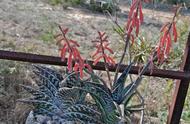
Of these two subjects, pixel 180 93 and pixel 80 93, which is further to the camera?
pixel 180 93

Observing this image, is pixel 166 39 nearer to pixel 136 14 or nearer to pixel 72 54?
pixel 136 14

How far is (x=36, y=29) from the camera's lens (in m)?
4.80

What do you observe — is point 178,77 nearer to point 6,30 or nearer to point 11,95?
point 11,95

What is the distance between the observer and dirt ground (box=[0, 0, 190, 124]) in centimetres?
331

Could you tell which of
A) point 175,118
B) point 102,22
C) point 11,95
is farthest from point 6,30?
point 175,118

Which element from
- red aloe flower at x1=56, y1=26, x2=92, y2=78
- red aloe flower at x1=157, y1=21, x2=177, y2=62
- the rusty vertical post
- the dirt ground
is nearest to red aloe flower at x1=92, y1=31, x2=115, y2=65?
red aloe flower at x1=56, y1=26, x2=92, y2=78

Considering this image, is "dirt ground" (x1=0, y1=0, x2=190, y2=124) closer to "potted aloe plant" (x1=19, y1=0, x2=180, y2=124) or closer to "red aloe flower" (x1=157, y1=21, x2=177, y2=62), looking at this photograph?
"potted aloe plant" (x1=19, y1=0, x2=180, y2=124)

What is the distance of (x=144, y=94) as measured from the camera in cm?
359

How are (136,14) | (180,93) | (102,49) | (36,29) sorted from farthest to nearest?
(36,29)
(180,93)
(102,49)
(136,14)

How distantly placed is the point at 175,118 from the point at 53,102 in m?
0.73

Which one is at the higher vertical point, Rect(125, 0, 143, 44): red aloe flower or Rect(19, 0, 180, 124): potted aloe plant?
Rect(125, 0, 143, 44): red aloe flower

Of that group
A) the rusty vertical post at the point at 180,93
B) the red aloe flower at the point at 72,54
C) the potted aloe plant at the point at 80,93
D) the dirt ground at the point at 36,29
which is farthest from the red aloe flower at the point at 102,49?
the dirt ground at the point at 36,29

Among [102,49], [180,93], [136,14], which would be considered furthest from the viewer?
[180,93]


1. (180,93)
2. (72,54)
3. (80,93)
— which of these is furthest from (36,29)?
(72,54)
